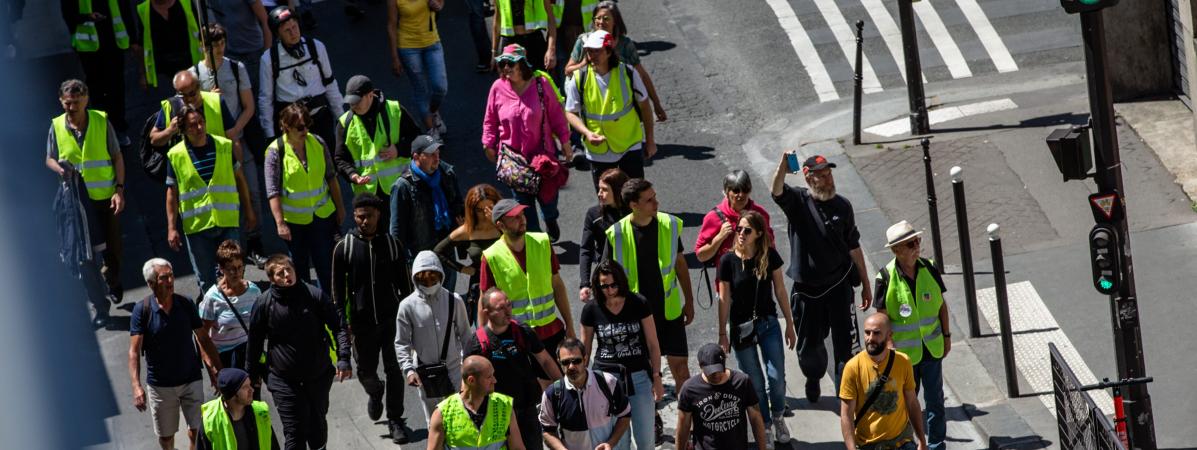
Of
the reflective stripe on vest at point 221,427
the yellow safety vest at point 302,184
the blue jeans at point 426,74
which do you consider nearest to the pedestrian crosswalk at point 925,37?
the blue jeans at point 426,74

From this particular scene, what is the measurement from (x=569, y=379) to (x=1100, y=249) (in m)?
3.25

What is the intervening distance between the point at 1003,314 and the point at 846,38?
7382mm

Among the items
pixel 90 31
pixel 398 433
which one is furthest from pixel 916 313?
pixel 90 31

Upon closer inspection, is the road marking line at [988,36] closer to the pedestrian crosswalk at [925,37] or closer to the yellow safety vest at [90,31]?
the pedestrian crosswalk at [925,37]

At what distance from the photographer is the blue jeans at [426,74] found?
14.4 metres

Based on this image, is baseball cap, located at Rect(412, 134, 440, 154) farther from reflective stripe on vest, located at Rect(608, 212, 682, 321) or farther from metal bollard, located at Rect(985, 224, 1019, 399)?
metal bollard, located at Rect(985, 224, 1019, 399)

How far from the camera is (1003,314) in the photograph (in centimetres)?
1013

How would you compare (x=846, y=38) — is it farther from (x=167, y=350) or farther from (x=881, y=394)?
(x=167, y=350)

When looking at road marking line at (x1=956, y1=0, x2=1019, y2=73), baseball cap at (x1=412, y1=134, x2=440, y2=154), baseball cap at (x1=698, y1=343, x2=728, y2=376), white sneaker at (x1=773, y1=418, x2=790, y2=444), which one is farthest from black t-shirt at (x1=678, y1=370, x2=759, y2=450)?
road marking line at (x1=956, y1=0, x2=1019, y2=73)

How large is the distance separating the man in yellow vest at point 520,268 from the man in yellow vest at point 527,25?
5014mm

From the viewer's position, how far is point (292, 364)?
933 cm

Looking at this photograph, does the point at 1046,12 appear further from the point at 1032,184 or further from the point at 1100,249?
the point at 1100,249

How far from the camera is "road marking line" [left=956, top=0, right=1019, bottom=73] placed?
16.2 meters

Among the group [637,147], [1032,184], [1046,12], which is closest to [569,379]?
[637,147]
